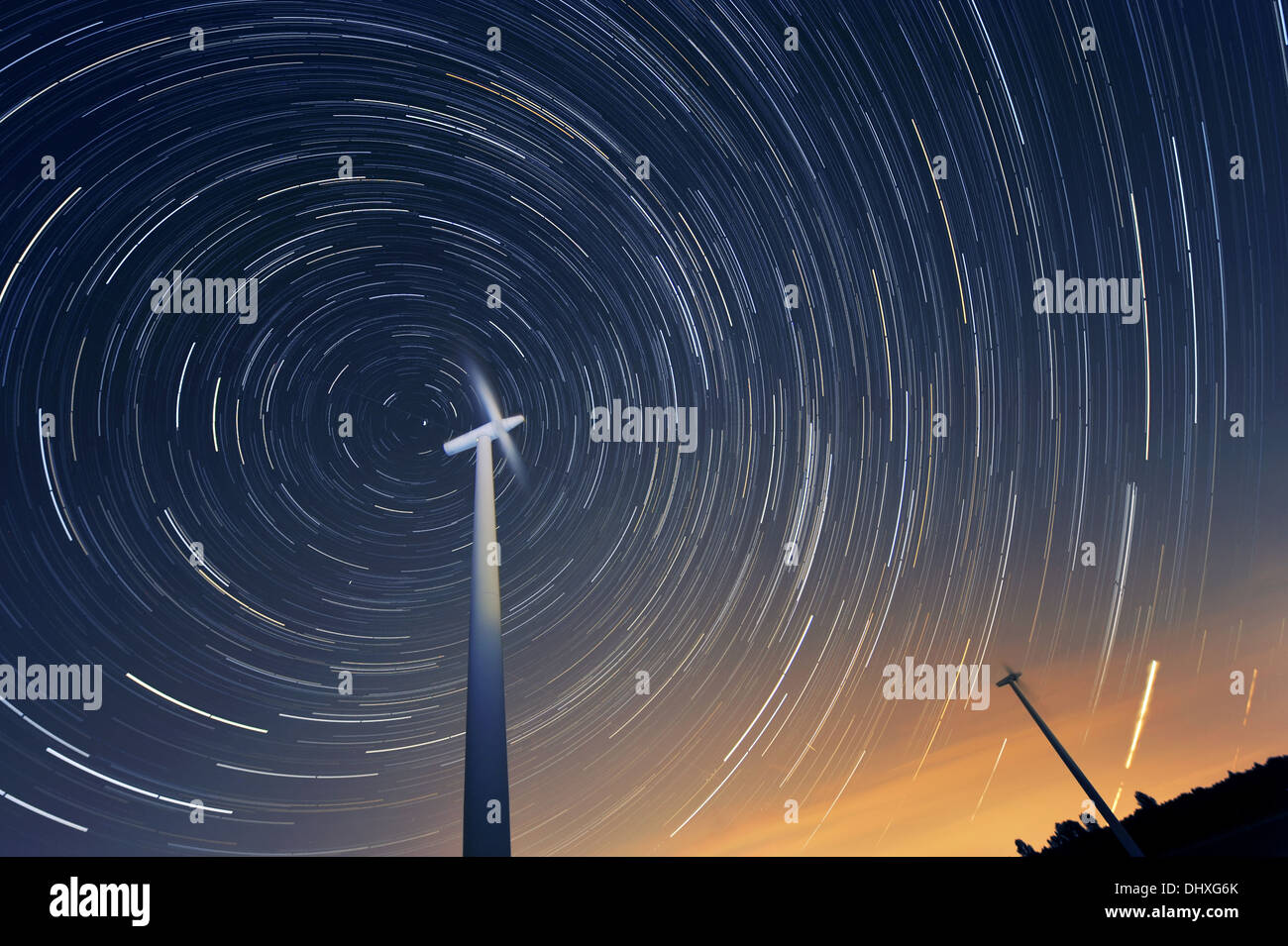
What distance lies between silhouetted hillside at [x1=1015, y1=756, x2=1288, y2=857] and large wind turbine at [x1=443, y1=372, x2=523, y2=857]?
26.1 metres

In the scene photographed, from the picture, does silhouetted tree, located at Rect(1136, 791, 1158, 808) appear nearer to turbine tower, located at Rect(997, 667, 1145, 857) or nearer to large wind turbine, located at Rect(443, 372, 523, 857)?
turbine tower, located at Rect(997, 667, 1145, 857)

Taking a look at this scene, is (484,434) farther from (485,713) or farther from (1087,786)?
(1087,786)

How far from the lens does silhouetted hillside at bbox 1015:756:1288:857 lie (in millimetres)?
28859

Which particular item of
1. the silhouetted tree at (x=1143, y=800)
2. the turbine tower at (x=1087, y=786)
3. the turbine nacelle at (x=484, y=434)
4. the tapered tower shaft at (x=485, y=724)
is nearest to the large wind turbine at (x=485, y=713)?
the tapered tower shaft at (x=485, y=724)

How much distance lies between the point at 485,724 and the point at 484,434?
541 inches
